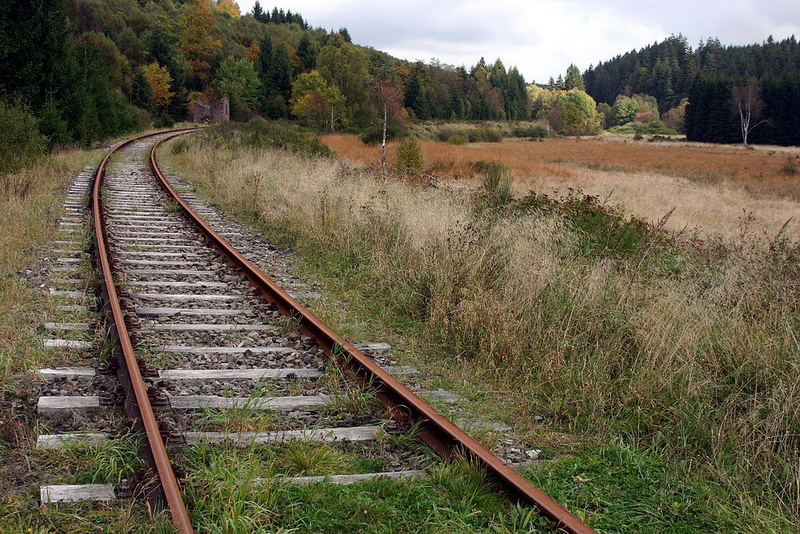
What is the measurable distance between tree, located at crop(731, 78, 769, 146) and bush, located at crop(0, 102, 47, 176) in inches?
3697

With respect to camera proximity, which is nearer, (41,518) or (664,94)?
(41,518)

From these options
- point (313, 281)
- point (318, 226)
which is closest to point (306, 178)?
point (318, 226)

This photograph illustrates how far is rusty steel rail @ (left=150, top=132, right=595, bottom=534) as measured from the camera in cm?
304

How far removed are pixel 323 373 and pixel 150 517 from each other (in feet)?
6.90

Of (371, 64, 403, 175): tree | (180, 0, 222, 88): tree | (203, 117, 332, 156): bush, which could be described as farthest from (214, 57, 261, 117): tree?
(371, 64, 403, 175): tree

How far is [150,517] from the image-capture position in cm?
280

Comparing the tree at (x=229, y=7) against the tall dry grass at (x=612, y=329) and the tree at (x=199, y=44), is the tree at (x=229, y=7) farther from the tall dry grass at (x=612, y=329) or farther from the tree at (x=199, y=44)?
the tall dry grass at (x=612, y=329)

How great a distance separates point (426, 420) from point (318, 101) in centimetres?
5422

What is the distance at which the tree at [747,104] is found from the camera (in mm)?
90000

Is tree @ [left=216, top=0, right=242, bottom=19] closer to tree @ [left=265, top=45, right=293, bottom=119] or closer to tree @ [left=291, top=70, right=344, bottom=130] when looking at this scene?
tree @ [left=265, top=45, right=293, bottom=119]

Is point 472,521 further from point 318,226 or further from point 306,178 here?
point 306,178

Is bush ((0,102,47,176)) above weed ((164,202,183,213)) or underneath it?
above

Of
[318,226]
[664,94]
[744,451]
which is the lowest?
[744,451]

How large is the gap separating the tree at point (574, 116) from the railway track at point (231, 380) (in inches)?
5456
